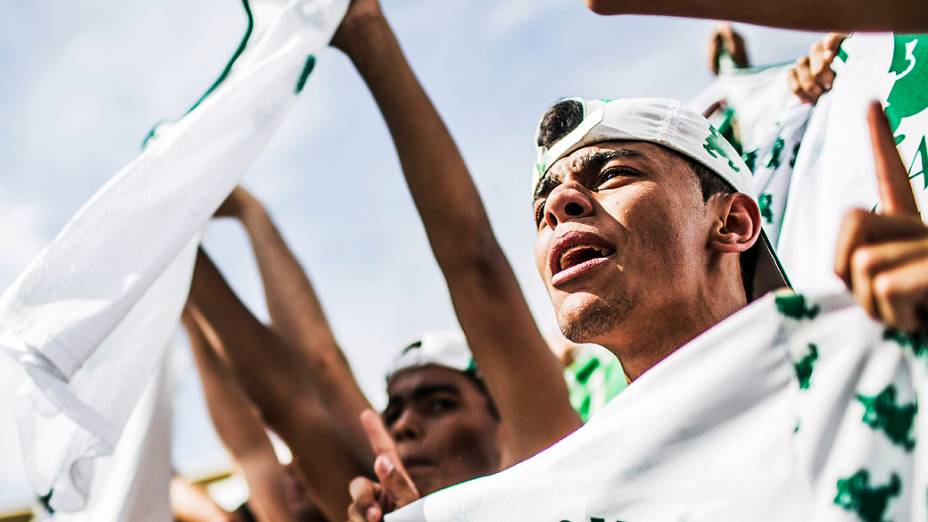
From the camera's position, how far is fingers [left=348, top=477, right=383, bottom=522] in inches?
94.0

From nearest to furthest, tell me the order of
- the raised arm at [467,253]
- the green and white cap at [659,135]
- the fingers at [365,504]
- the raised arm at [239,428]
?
the green and white cap at [659,135], the fingers at [365,504], the raised arm at [467,253], the raised arm at [239,428]

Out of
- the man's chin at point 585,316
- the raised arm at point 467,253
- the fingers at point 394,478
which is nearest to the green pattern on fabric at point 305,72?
the raised arm at point 467,253

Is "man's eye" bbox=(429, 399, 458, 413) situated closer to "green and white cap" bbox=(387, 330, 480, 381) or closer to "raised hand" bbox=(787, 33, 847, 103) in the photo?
"green and white cap" bbox=(387, 330, 480, 381)

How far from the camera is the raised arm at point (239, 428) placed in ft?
11.8

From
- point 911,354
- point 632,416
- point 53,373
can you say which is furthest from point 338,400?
point 911,354

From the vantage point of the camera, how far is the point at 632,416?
1598mm

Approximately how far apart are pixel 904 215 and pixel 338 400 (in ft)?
8.53

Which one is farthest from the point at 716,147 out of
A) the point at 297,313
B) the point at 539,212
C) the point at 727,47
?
the point at 727,47

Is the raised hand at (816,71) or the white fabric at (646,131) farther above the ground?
the raised hand at (816,71)

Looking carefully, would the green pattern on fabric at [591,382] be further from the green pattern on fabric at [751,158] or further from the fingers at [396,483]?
the fingers at [396,483]

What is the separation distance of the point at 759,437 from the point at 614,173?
0.87m

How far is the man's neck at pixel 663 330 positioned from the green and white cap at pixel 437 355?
4.96 feet

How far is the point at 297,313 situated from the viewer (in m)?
3.87

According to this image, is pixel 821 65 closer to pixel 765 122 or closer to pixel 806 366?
pixel 765 122
